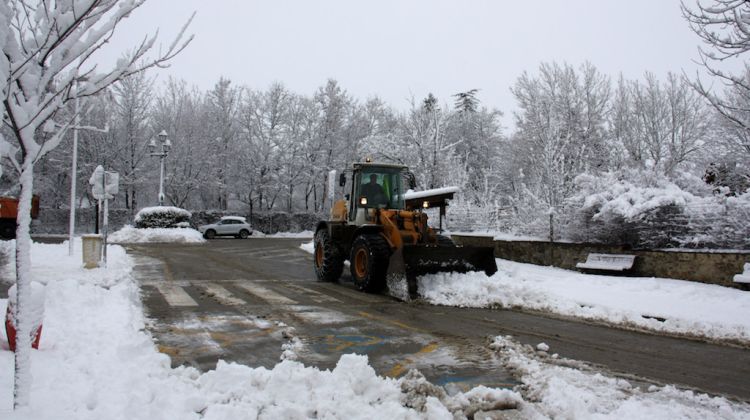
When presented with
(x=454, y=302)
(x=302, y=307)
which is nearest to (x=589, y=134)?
(x=454, y=302)

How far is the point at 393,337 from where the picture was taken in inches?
272

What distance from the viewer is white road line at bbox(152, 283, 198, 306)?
30.3ft

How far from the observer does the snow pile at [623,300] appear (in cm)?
806

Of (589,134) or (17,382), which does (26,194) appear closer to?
(17,382)

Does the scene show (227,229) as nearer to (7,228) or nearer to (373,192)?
(7,228)

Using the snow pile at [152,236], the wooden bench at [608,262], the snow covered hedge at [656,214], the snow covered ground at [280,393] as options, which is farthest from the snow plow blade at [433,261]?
the snow pile at [152,236]

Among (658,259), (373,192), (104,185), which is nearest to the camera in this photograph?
(658,259)

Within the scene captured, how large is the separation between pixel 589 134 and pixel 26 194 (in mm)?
27611

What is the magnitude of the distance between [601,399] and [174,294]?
316 inches

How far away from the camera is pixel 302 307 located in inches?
357

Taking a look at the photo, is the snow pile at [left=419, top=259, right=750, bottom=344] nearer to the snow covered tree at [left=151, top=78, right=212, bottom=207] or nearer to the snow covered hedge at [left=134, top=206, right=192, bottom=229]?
the snow covered hedge at [left=134, top=206, right=192, bottom=229]

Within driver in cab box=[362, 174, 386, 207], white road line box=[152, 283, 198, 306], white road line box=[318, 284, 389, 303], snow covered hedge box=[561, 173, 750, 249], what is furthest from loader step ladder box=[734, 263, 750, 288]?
white road line box=[152, 283, 198, 306]

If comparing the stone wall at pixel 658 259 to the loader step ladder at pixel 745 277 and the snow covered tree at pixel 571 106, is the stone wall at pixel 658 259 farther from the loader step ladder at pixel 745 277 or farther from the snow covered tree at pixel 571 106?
the snow covered tree at pixel 571 106

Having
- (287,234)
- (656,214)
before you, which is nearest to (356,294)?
(656,214)
